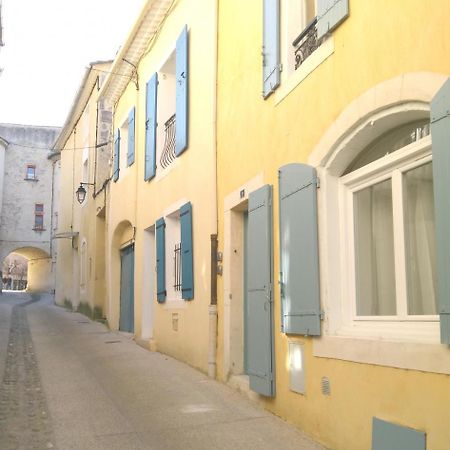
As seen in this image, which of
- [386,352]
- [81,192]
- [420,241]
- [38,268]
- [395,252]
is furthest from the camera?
[38,268]

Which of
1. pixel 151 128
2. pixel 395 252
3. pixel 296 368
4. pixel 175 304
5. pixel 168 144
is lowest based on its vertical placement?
pixel 296 368

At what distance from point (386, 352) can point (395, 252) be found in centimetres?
72

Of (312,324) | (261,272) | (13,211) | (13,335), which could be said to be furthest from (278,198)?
(13,211)

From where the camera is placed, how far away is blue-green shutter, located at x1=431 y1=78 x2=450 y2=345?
3.27 metres

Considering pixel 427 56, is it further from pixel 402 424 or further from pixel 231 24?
pixel 231 24

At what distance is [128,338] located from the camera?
11648 mm

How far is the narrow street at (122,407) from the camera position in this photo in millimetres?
4871

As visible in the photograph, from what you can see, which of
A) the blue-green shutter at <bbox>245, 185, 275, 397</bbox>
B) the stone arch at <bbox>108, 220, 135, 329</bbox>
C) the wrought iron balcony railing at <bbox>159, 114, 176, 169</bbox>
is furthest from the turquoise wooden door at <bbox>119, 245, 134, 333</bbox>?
the blue-green shutter at <bbox>245, 185, 275, 397</bbox>

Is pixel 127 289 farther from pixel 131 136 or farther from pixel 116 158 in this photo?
pixel 131 136

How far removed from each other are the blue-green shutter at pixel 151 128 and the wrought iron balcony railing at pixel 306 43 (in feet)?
15.8

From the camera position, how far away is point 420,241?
3975 mm

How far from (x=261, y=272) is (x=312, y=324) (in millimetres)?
1162

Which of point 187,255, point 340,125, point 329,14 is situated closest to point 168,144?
point 187,255

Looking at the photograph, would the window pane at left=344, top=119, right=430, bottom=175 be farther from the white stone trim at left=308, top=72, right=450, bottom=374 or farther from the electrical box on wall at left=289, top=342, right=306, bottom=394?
the electrical box on wall at left=289, top=342, right=306, bottom=394
